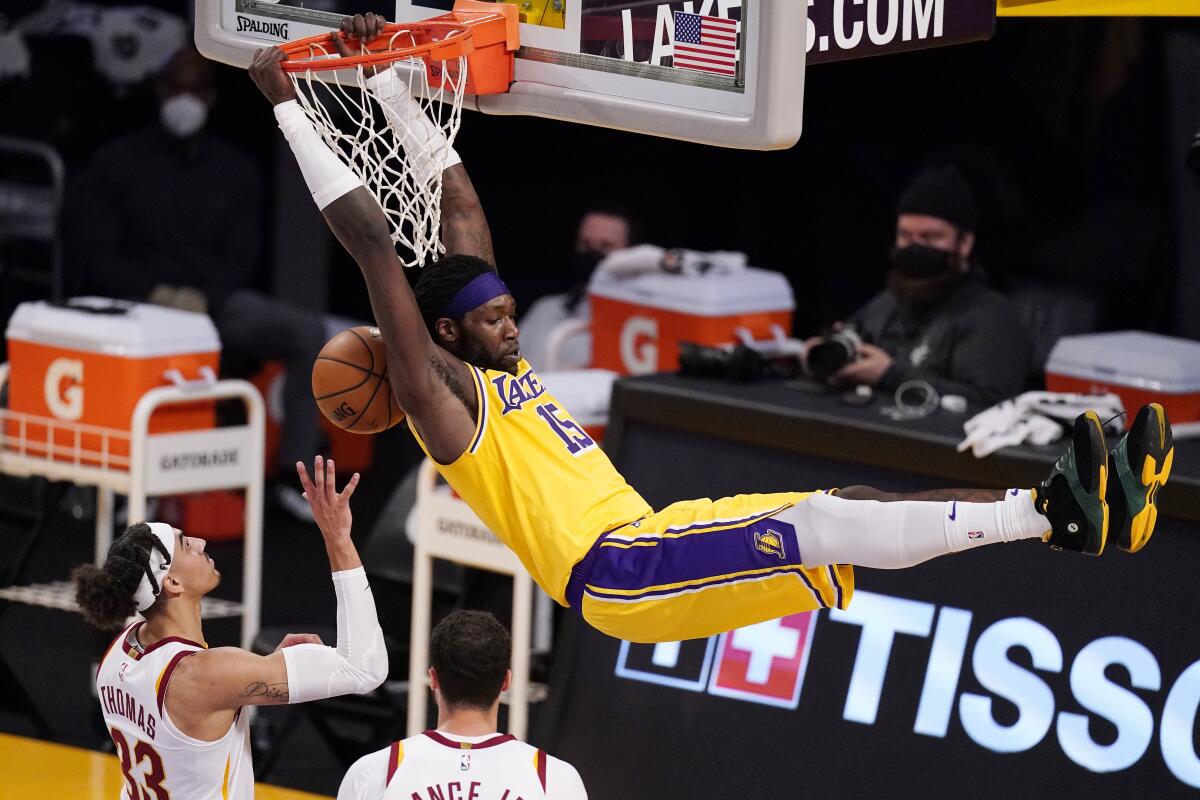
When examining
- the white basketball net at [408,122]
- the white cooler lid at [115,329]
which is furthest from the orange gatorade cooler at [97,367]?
the white basketball net at [408,122]

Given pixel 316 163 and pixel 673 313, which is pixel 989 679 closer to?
pixel 673 313

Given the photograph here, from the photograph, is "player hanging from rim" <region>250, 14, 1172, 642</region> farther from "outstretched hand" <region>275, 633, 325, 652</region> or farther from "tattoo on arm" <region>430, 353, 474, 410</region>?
"outstretched hand" <region>275, 633, 325, 652</region>

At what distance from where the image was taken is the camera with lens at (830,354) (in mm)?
7539

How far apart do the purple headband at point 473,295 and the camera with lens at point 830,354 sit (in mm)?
2307

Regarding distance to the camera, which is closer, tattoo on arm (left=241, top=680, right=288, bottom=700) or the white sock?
the white sock

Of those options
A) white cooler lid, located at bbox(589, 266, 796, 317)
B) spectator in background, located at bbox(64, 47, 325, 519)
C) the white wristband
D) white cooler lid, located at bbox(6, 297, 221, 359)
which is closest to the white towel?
white cooler lid, located at bbox(589, 266, 796, 317)

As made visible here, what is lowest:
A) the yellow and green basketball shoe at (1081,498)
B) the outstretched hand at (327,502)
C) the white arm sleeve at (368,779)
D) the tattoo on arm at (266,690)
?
the white arm sleeve at (368,779)

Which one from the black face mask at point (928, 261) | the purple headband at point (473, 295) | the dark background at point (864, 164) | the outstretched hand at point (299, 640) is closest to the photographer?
the outstretched hand at point (299, 640)

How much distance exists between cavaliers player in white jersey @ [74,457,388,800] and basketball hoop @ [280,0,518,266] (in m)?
1.00

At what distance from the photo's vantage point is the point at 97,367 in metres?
8.07

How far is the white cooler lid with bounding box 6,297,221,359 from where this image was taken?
7996 millimetres

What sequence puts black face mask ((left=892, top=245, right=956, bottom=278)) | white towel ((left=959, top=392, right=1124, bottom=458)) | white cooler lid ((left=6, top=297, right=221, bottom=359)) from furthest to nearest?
1. black face mask ((left=892, top=245, right=956, bottom=278))
2. white cooler lid ((left=6, top=297, right=221, bottom=359))
3. white towel ((left=959, top=392, right=1124, bottom=458))

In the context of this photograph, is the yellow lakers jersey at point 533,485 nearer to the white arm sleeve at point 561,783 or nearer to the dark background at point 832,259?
the white arm sleeve at point 561,783

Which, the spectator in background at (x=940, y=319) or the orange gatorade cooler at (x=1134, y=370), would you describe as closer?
the orange gatorade cooler at (x=1134, y=370)
